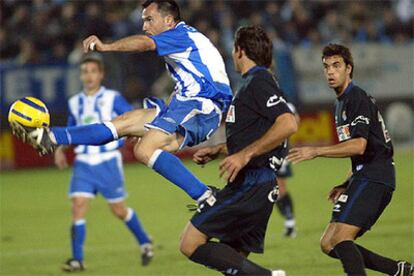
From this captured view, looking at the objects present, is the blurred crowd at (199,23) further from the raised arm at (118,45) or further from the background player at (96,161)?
the raised arm at (118,45)

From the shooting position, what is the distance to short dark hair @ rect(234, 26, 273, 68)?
6.83 metres

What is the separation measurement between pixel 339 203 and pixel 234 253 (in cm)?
108

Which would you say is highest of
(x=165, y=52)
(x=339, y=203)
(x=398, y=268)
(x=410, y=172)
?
(x=165, y=52)

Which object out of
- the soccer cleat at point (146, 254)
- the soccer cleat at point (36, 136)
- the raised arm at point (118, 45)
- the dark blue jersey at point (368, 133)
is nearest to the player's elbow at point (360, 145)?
the dark blue jersey at point (368, 133)

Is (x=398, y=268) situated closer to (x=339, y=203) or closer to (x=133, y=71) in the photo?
(x=339, y=203)

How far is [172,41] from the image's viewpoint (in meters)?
7.89

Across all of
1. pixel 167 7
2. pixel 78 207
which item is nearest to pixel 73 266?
pixel 78 207

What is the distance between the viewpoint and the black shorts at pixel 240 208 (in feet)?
22.5

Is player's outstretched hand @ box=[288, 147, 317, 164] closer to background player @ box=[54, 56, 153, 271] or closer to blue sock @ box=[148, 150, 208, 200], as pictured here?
blue sock @ box=[148, 150, 208, 200]

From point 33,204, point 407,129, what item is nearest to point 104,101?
point 33,204

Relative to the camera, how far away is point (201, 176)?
18.3 meters

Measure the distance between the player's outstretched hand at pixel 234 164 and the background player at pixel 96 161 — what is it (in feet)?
13.2

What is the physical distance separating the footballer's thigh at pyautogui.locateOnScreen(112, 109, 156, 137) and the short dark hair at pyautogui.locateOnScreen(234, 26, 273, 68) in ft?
5.67

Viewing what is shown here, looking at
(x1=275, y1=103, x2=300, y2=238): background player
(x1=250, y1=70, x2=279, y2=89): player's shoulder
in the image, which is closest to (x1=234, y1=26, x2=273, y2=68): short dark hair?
(x1=250, y1=70, x2=279, y2=89): player's shoulder
